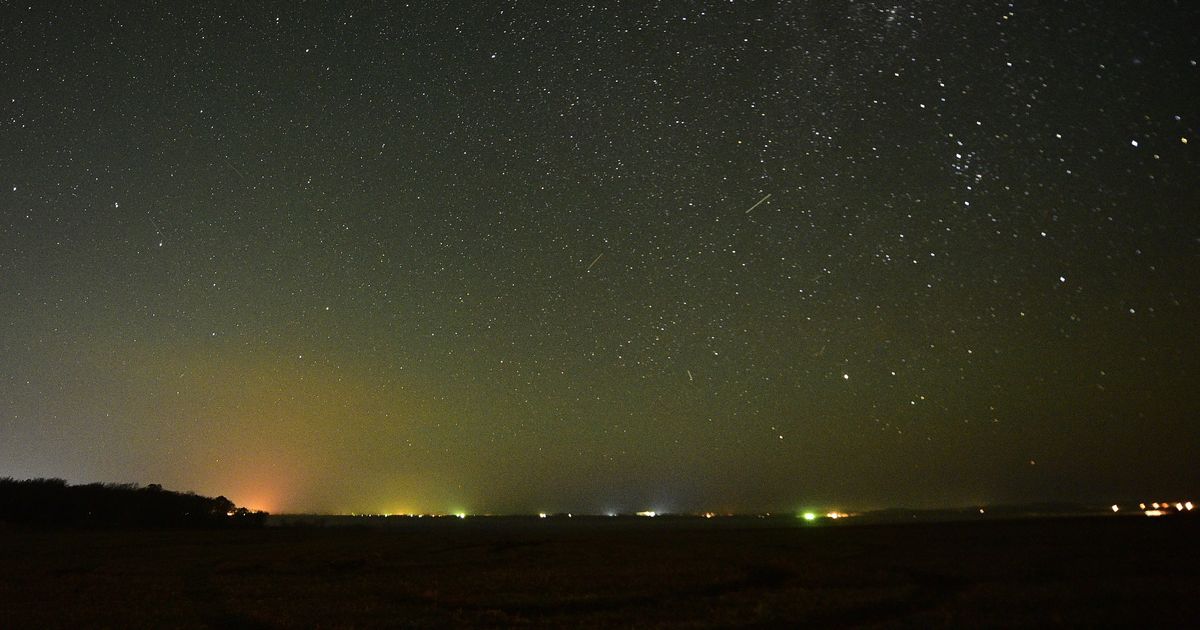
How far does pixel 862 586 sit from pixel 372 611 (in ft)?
43.6

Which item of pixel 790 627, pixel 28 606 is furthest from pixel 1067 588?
pixel 28 606

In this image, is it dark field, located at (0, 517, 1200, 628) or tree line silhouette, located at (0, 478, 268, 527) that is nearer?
dark field, located at (0, 517, 1200, 628)

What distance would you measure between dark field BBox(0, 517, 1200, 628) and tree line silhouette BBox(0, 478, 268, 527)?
40508 mm

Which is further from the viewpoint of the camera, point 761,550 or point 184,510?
point 184,510

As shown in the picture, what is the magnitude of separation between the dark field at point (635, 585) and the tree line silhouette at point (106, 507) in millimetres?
A: 40508

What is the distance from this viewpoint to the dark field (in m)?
18.9

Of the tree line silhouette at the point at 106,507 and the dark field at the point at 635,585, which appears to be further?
the tree line silhouette at the point at 106,507

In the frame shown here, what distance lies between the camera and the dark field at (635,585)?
18.9 metres

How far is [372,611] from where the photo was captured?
20.5 meters

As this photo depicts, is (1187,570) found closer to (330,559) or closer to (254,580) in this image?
(254,580)

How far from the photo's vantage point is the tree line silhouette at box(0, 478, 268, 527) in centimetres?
7325

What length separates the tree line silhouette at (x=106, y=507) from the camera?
73.2 m

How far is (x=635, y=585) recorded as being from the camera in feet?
80.6

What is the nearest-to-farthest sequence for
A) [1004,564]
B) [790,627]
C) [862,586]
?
1. [790,627]
2. [862,586]
3. [1004,564]
